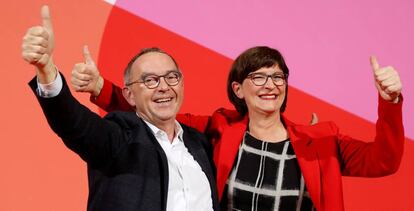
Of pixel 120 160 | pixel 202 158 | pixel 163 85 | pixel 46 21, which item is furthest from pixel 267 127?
pixel 46 21

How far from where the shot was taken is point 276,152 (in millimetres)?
1568

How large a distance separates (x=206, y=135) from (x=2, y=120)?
2.93 feet

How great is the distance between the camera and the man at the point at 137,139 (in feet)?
3.59

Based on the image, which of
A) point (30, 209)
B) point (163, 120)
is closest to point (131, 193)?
point (163, 120)

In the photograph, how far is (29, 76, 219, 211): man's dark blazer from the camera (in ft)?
3.80

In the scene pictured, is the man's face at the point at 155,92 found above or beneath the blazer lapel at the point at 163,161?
above

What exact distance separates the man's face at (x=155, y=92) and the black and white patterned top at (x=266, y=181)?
28 cm

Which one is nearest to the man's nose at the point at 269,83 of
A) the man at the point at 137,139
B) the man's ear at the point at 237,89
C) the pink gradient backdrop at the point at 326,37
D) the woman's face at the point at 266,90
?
the woman's face at the point at 266,90

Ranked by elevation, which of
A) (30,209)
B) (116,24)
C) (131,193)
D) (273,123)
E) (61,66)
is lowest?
(30,209)

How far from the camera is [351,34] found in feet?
7.64

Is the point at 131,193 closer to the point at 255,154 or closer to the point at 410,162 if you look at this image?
the point at 255,154

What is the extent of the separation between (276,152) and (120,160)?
51 centimetres

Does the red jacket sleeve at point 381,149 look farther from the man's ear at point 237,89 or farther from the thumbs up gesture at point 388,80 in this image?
the man's ear at point 237,89

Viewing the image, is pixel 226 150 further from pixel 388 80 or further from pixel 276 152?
pixel 388 80
